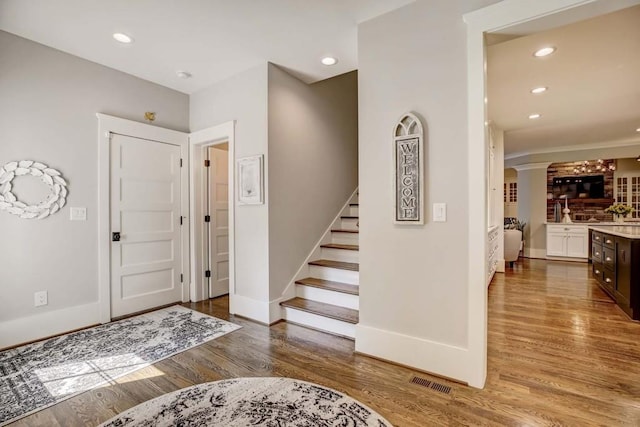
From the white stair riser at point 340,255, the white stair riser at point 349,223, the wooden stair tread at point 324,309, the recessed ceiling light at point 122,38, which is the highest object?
the recessed ceiling light at point 122,38

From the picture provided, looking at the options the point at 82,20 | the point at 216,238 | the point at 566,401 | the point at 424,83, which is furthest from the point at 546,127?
the point at 82,20

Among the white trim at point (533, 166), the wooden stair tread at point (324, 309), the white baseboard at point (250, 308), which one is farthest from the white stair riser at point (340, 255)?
the white trim at point (533, 166)

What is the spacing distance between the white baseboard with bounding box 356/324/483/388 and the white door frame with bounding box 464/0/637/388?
0.22ft

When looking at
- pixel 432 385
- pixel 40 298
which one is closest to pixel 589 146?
pixel 432 385

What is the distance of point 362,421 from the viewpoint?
5.65ft

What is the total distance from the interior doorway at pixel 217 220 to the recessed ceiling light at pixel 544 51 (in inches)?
148

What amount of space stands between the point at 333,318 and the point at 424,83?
2.18 metres

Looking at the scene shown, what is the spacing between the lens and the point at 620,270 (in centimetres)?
366

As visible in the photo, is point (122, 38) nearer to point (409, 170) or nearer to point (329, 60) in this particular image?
point (329, 60)

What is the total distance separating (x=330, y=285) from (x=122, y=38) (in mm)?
3122

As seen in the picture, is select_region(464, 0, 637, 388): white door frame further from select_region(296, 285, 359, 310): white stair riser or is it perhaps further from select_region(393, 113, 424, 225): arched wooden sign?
select_region(296, 285, 359, 310): white stair riser

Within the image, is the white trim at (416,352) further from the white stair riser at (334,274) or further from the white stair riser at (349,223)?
the white stair riser at (349,223)

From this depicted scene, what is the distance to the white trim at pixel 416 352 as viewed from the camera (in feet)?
6.97

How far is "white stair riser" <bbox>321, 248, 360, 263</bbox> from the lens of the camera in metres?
3.66
